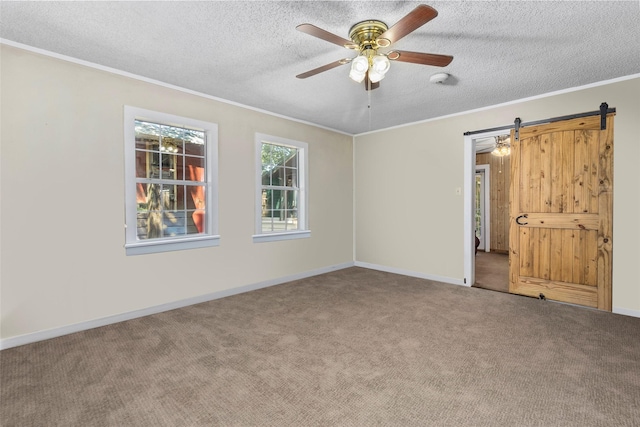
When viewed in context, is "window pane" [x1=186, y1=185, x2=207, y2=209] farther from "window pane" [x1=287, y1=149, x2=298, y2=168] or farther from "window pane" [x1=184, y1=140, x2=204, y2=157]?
"window pane" [x1=287, y1=149, x2=298, y2=168]

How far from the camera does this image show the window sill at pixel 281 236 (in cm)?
450

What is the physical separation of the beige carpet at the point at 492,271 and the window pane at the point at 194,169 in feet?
13.6

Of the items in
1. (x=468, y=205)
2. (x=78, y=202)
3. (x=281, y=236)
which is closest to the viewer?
(x=78, y=202)

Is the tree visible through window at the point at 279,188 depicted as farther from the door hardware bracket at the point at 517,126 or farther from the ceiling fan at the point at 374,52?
the door hardware bracket at the point at 517,126

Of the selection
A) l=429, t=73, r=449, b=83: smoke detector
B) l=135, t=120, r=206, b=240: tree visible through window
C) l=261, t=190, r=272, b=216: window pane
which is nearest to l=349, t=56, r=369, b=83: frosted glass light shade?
l=429, t=73, r=449, b=83: smoke detector

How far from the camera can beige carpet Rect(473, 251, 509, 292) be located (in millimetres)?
4637

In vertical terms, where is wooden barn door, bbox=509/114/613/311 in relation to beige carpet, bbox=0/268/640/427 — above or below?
above

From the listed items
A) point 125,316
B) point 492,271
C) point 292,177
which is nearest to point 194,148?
point 292,177

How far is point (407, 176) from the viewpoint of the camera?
17.3 feet

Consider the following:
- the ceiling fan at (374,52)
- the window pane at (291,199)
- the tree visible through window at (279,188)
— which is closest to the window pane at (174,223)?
the tree visible through window at (279,188)

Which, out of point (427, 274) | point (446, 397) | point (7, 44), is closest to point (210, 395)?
point (446, 397)

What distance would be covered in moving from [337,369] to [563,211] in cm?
336

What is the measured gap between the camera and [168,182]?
363 cm

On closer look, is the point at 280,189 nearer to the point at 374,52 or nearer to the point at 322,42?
the point at 322,42
